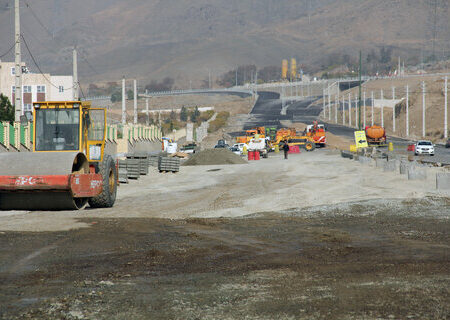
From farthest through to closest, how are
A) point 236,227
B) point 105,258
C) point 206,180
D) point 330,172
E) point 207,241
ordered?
point 330,172, point 206,180, point 236,227, point 207,241, point 105,258

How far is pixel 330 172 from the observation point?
39125 millimetres

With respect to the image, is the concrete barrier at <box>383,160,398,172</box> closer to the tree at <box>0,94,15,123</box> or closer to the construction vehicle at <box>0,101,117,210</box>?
the construction vehicle at <box>0,101,117,210</box>

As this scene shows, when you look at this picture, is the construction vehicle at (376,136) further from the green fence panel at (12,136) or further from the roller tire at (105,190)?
the roller tire at (105,190)

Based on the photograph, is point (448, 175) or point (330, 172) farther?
point (330, 172)

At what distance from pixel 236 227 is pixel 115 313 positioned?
29.5 feet

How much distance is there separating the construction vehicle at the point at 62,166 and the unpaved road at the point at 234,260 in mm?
569

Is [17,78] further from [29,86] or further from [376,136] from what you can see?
[29,86]

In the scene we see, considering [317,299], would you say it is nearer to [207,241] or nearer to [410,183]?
[207,241]

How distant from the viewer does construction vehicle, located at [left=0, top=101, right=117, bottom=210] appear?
59.5 ft

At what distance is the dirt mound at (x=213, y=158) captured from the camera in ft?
175

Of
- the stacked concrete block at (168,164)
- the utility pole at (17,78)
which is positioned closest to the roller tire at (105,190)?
the utility pole at (17,78)

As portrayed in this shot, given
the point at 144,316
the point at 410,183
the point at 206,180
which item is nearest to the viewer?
the point at 144,316

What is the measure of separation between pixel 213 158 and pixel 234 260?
41.9 m

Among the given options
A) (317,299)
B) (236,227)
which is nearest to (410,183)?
(236,227)
